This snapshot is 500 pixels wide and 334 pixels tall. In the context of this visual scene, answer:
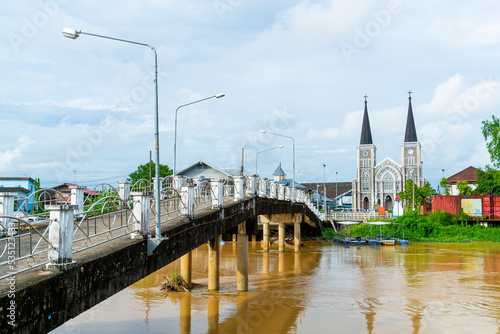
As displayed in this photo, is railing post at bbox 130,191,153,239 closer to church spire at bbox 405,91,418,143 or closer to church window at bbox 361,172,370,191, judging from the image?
church window at bbox 361,172,370,191

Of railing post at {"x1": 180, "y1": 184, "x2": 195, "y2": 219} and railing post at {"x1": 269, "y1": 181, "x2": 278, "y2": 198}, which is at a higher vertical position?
railing post at {"x1": 269, "y1": 181, "x2": 278, "y2": 198}

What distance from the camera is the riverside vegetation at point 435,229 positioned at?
46.5 m

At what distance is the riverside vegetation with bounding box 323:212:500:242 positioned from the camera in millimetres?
46469

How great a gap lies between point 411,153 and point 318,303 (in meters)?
90.4

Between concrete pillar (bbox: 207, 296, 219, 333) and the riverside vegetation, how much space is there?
1235 inches

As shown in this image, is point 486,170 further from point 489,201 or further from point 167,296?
point 167,296

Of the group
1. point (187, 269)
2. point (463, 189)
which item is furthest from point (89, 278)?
point (463, 189)

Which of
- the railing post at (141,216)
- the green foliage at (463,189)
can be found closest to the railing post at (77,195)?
the railing post at (141,216)

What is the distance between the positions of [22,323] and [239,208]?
1089 centimetres

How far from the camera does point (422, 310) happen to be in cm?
1661

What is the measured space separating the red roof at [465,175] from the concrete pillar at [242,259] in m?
67.1

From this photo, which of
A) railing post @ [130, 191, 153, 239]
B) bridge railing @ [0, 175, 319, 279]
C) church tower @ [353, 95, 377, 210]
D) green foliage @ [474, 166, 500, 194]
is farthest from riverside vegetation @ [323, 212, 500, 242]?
church tower @ [353, 95, 377, 210]

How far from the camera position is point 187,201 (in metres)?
11.5

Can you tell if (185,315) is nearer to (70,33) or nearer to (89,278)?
(89,278)
